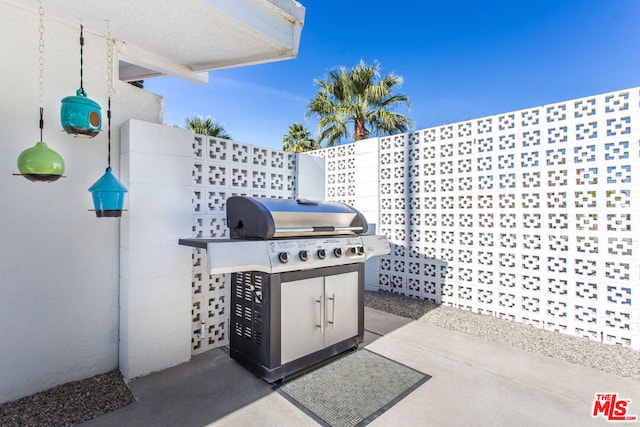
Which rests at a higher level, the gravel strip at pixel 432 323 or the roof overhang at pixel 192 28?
the roof overhang at pixel 192 28

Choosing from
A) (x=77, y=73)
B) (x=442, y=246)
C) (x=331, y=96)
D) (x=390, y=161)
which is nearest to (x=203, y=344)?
(x=77, y=73)

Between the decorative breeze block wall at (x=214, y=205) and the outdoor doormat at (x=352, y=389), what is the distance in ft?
3.79

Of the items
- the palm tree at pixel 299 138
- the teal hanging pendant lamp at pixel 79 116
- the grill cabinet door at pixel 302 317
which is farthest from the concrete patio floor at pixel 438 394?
the palm tree at pixel 299 138

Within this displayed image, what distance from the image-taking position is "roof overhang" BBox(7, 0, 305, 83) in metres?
2.29

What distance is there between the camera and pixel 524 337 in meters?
3.42

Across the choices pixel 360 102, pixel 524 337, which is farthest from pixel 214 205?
pixel 360 102

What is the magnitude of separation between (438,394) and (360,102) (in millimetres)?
9269

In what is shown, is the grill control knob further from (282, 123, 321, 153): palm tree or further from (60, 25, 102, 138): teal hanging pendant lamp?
(282, 123, 321, 153): palm tree

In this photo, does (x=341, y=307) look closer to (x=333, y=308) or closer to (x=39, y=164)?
(x=333, y=308)

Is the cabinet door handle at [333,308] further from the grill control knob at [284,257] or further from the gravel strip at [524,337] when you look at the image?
the gravel strip at [524,337]

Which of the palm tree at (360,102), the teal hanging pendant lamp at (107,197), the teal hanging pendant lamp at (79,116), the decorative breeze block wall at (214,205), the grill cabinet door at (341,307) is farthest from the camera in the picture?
the palm tree at (360,102)

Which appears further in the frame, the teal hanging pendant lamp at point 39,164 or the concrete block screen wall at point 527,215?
the concrete block screen wall at point 527,215

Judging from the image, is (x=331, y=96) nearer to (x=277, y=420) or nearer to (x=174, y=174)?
(x=174, y=174)

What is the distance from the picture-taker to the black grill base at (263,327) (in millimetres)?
2432
